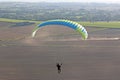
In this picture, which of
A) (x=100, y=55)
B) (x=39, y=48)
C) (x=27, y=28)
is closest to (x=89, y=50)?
(x=100, y=55)

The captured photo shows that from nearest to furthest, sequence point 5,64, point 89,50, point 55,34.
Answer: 1. point 5,64
2. point 89,50
3. point 55,34

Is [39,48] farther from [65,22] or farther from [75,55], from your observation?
[65,22]

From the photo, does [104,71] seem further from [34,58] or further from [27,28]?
[27,28]

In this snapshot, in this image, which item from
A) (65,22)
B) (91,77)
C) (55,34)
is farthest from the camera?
(55,34)

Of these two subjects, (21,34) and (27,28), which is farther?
(27,28)

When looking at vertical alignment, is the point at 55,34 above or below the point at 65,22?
below

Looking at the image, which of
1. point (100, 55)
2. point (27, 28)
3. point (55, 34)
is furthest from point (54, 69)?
point (27, 28)
